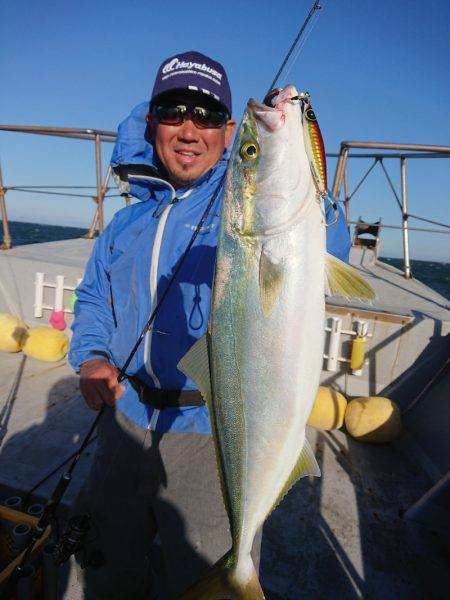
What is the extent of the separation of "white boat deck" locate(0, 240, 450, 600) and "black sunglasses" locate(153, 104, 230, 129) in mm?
2558

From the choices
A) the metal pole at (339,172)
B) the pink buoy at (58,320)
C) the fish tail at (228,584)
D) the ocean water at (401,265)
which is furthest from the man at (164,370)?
the ocean water at (401,265)

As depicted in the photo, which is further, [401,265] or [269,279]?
[401,265]

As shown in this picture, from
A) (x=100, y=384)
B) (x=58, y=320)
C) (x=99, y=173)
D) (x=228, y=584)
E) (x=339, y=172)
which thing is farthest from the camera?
(x=99, y=173)

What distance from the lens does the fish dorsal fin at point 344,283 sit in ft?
4.41

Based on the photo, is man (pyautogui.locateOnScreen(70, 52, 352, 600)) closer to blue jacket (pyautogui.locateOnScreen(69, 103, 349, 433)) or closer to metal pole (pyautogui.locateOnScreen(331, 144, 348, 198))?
blue jacket (pyautogui.locateOnScreen(69, 103, 349, 433))

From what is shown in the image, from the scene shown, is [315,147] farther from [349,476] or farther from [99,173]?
[99,173]

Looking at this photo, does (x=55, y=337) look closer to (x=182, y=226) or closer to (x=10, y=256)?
(x=10, y=256)

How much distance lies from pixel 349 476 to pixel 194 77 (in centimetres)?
320

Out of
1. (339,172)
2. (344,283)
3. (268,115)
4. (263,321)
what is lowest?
(263,321)

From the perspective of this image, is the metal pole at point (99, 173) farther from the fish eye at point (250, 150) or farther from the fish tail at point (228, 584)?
the fish tail at point (228, 584)

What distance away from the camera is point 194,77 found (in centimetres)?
195

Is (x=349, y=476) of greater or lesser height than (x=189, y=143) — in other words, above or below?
below

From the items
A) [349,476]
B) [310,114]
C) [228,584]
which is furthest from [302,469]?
[349,476]

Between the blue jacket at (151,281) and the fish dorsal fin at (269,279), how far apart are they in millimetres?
412
